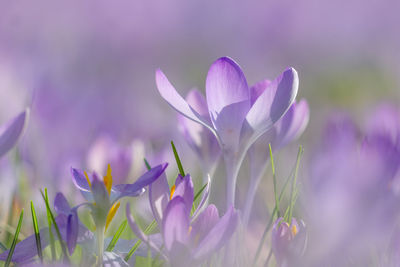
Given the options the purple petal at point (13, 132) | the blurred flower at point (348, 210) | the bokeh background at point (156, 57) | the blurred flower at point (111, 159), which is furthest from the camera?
the bokeh background at point (156, 57)

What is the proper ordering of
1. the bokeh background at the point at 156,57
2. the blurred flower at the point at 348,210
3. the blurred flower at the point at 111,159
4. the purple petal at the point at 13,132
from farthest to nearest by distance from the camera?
the bokeh background at the point at 156,57, the blurred flower at the point at 111,159, the purple petal at the point at 13,132, the blurred flower at the point at 348,210

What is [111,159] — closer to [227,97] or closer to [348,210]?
[227,97]

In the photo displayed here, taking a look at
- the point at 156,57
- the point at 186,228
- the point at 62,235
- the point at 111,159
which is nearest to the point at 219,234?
the point at 186,228

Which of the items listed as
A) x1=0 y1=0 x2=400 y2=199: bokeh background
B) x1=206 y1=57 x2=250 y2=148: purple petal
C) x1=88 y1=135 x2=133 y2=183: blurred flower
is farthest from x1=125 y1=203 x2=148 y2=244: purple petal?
x1=0 y1=0 x2=400 y2=199: bokeh background

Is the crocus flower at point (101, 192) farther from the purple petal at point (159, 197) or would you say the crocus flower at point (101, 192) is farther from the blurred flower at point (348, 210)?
the blurred flower at point (348, 210)

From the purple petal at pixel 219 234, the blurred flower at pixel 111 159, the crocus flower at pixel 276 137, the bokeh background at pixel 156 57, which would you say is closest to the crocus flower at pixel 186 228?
the purple petal at pixel 219 234

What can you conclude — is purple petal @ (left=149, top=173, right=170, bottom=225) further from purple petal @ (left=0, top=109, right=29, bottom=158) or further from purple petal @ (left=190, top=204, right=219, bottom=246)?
purple petal @ (left=0, top=109, right=29, bottom=158)
